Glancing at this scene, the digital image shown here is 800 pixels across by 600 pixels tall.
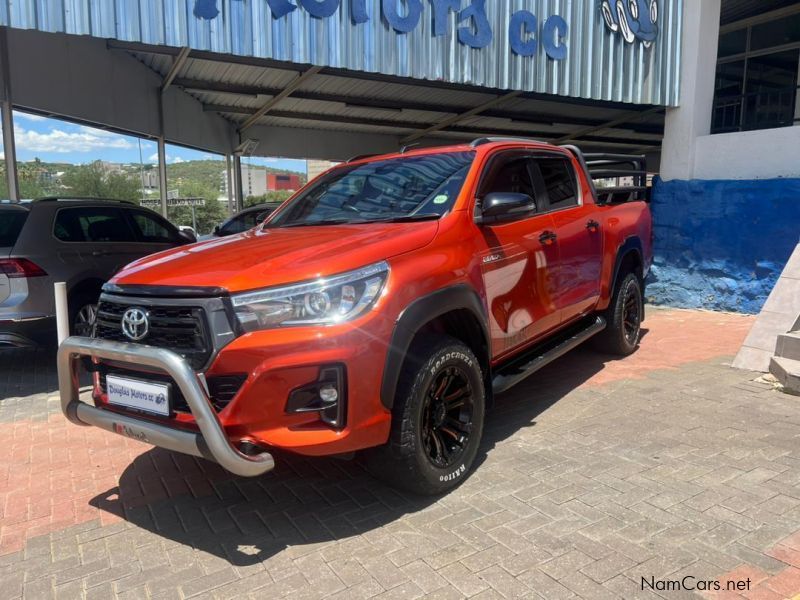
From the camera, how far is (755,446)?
156 inches

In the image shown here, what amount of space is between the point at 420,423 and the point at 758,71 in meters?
13.1

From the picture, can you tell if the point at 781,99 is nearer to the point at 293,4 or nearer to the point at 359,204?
the point at 293,4

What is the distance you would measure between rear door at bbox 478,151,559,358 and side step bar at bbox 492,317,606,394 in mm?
157

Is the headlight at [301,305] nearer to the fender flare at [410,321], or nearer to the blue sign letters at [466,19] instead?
the fender flare at [410,321]

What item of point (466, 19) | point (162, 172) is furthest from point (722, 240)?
point (162, 172)

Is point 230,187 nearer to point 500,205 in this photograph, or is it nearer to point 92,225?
point 92,225

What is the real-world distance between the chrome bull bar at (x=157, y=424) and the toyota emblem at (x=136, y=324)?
9 centimetres

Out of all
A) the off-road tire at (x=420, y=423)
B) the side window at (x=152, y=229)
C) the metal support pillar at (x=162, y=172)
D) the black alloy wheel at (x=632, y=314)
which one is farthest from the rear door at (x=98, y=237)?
the metal support pillar at (x=162, y=172)

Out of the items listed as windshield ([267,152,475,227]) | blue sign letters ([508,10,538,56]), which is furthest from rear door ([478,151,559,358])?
blue sign letters ([508,10,538,56])

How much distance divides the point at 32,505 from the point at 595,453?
133 inches

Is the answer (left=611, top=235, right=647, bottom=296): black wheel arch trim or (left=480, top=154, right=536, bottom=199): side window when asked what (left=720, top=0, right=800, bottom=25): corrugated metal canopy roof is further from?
(left=480, top=154, right=536, bottom=199): side window

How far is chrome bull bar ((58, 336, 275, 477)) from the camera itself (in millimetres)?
2576

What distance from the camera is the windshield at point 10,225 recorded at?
5.72 meters

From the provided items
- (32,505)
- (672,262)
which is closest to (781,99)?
(672,262)
